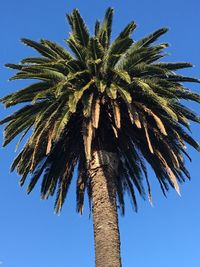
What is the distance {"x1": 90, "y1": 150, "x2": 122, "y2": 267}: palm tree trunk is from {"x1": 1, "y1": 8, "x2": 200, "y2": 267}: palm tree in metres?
0.04

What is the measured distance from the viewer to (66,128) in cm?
2544

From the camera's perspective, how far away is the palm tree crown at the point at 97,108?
78.7ft

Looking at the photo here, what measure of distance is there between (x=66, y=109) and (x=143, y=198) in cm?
641

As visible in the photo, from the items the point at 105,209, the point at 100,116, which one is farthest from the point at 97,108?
the point at 105,209

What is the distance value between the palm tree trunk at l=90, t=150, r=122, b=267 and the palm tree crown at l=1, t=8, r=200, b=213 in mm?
479

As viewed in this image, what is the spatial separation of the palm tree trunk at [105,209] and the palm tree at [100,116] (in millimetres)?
38

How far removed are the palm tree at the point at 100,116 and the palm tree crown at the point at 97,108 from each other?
40 mm

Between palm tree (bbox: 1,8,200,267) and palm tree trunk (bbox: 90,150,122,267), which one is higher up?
palm tree (bbox: 1,8,200,267)

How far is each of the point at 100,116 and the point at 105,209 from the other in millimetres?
3849

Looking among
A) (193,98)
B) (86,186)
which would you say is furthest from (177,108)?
(86,186)

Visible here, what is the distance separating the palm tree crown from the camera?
24.0 meters

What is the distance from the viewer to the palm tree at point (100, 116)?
23719mm

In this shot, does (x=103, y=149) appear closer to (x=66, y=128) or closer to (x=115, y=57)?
(x=66, y=128)

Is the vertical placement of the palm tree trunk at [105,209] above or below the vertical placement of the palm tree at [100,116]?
below
